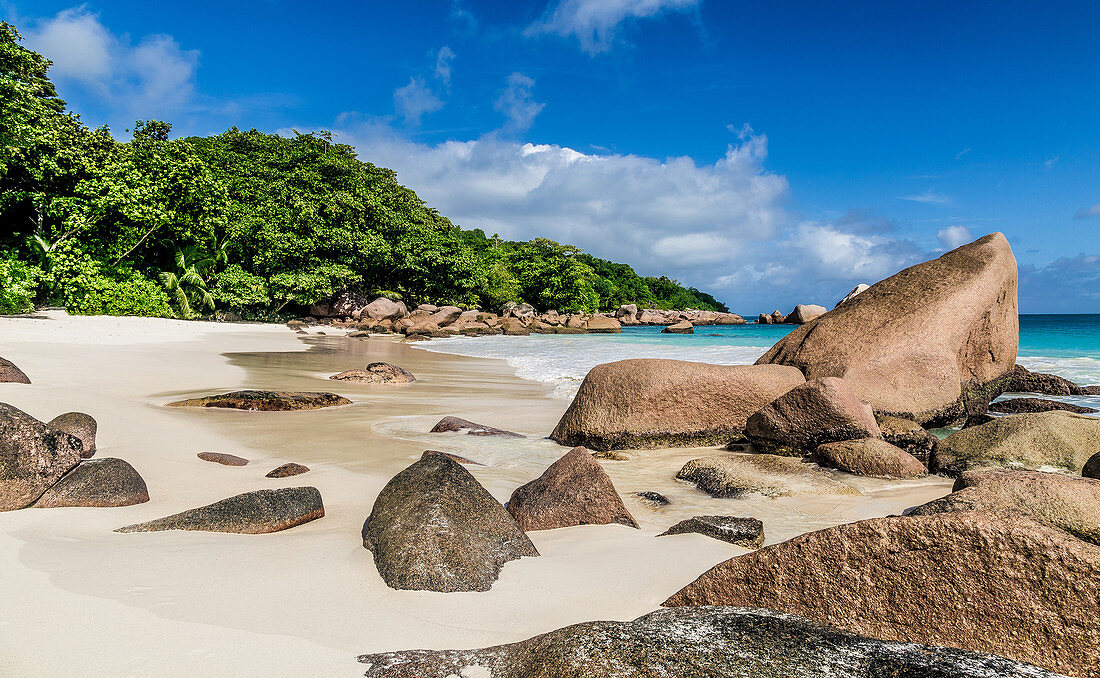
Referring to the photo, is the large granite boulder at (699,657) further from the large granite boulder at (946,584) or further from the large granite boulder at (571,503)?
the large granite boulder at (571,503)

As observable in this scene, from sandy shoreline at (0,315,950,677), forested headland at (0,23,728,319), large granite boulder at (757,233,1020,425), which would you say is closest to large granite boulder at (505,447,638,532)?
sandy shoreline at (0,315,950,677)

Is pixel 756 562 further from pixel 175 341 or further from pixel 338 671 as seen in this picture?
pixel 175 341

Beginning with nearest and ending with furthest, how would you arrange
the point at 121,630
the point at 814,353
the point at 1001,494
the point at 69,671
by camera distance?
the point at 69,671, the point at 121,630, the point at 1001,494, the point at 814,353

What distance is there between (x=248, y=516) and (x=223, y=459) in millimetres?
1647

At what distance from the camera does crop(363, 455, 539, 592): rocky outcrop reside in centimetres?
224

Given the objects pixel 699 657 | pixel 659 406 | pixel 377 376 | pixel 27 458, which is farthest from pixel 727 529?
pixel 377 376

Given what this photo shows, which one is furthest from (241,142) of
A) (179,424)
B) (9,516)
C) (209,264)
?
(9,516)

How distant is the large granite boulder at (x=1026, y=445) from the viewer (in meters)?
4.55

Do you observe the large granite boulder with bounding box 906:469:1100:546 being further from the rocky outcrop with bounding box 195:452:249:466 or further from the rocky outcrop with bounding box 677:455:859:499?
the rocky outcrop with bounding box 195:452:249:466

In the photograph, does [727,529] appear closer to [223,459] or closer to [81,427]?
[223,459]

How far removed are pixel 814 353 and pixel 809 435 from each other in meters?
2.13

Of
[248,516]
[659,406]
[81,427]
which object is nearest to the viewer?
[248,516]

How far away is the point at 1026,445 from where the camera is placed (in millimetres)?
4668

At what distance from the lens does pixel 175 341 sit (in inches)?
591
